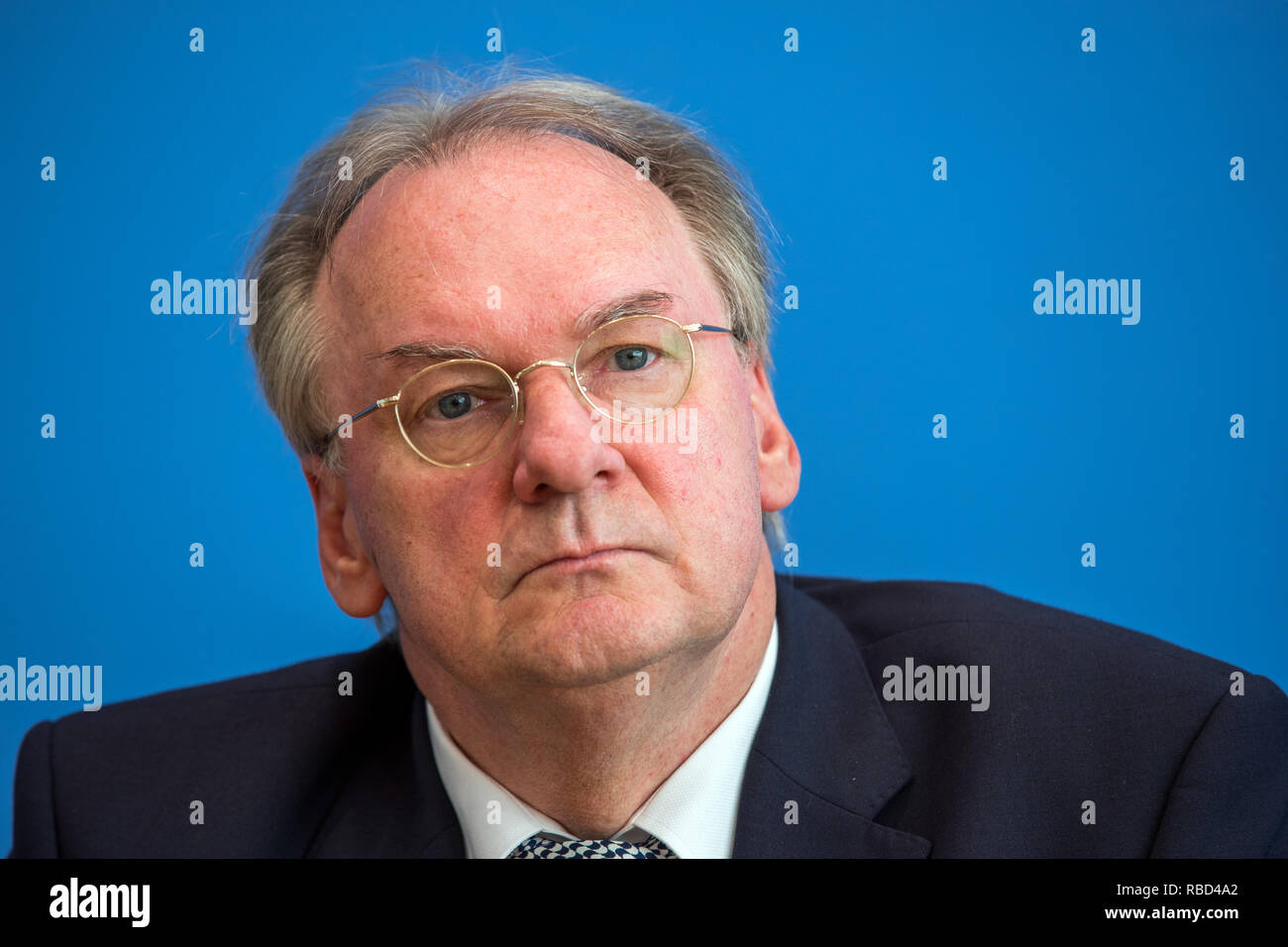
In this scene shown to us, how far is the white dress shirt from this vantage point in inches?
98.3

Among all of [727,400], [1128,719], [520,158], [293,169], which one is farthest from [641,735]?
[293,169]

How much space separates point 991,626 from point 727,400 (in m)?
0.74

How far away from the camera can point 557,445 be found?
2.22 metres

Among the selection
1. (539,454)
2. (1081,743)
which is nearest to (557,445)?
(539,454)

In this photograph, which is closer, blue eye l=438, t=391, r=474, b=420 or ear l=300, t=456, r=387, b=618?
blue eye l=438, t=391, r=474, b=420

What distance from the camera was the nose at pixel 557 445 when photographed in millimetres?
2207

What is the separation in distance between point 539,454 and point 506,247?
0.40 meters

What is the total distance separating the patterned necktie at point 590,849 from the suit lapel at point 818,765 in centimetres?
16

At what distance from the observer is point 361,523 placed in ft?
8.54

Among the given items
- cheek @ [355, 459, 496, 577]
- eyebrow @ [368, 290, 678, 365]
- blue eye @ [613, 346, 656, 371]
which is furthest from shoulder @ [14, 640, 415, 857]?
blue eye @ [613, 346, 656, 371]

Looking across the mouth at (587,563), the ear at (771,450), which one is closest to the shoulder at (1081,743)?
the ear at (771,450)

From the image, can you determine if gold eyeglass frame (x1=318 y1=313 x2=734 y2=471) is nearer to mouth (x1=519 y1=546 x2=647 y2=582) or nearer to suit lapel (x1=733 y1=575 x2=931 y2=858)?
mouth (x1=519 y1=546 x2=647 y2=582)

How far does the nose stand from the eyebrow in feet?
0.30
